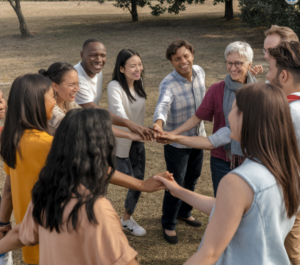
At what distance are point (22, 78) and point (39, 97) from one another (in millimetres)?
175

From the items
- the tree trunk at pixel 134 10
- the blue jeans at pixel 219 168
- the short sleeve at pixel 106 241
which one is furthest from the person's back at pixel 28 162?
the tree trunk at pixel 134 10

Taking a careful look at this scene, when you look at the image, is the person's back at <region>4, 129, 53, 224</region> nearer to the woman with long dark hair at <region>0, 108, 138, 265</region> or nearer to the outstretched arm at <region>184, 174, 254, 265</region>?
the woman with long dark hair at <region>0, 108, 138, 265</region>

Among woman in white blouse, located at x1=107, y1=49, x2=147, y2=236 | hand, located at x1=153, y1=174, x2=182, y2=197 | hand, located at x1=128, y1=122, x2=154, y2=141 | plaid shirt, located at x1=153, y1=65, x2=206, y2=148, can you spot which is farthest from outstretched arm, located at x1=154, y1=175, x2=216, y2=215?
woman in white blouse, located at x1=107, y1=49, x2=147, y2=236

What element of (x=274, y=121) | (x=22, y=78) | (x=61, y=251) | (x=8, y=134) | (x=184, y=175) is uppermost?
(x=22, y=78)

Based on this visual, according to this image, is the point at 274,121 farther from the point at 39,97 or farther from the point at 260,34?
the point at 260,34

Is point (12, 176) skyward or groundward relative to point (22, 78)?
groundward

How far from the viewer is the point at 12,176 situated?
A: 2.34 meters

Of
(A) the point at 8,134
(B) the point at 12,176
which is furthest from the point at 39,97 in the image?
(B) the point at 12,176

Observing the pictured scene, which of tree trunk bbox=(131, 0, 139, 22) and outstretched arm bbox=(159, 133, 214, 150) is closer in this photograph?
outstretched arm bbox=(159, 133, 214, 150)

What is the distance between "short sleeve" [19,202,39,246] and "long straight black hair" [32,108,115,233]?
0.37 ft

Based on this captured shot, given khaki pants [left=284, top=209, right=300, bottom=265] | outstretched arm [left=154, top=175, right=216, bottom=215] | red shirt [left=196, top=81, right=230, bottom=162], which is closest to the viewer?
outstretched arm [left=154, top=175, right=216, bottom=215]

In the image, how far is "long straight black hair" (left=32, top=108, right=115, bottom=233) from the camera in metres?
1.51

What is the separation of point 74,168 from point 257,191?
2.77 ft

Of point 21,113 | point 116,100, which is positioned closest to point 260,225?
point 21,113
